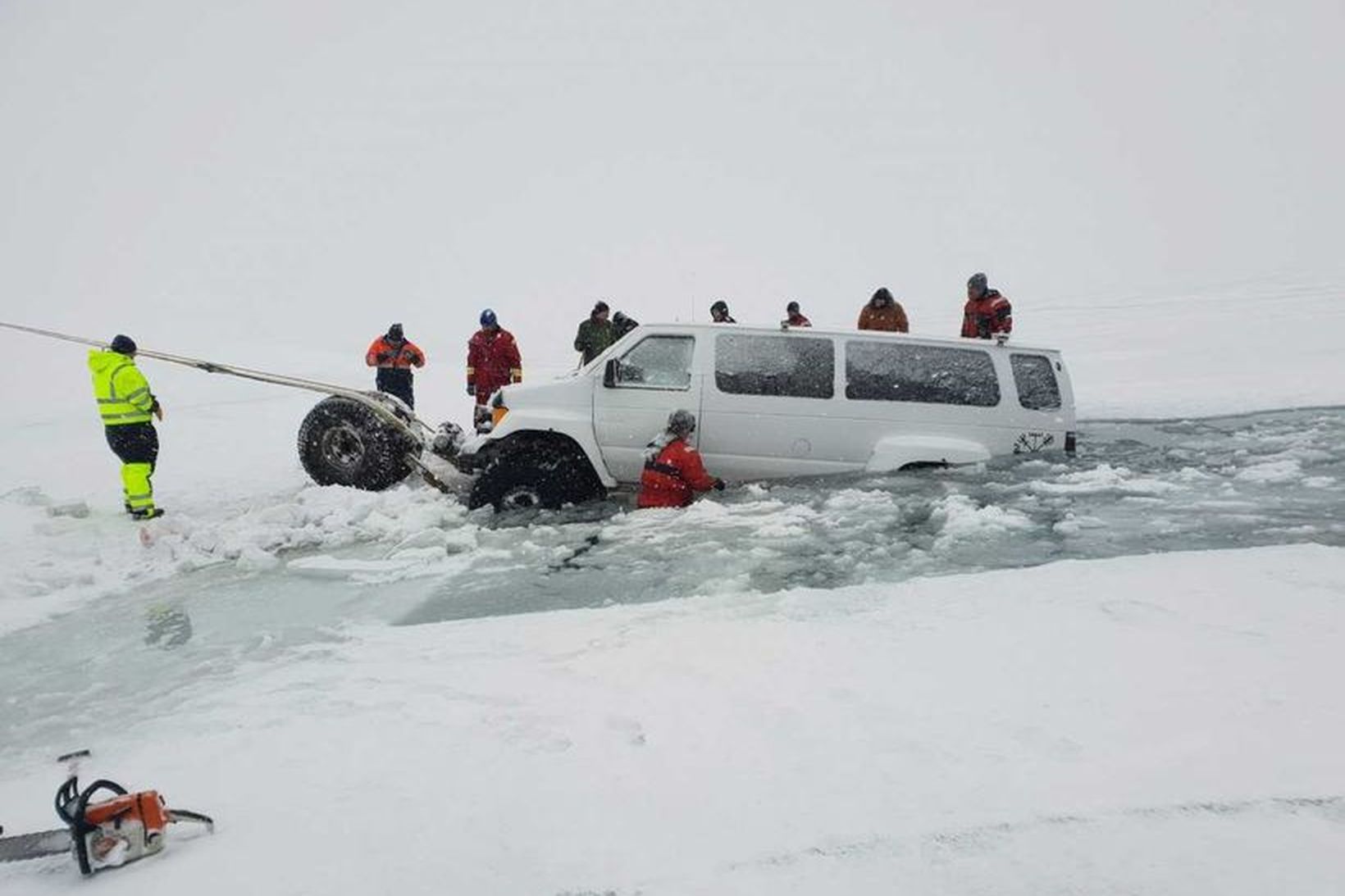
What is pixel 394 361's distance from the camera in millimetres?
11344

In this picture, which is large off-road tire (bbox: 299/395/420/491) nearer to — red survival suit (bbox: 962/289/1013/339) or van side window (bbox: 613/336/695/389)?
van side window (bbox: 613/336/695/389)

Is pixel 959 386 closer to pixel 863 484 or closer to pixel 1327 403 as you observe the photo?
pixel 863 484

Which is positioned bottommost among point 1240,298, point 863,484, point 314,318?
point 863,484

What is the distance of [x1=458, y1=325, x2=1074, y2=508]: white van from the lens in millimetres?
7559

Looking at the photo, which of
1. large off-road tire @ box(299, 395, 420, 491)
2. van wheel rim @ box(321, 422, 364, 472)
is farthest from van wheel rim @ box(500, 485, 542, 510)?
van wheel rim @ box(321, 422, 364, 472)

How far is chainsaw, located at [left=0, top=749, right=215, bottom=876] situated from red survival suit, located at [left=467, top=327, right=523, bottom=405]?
836 cm

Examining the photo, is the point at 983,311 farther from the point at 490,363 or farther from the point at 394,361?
the point at 394,361

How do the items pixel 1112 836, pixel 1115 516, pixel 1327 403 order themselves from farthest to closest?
pixel 1327 403, pixel 1115 516, pixel 1112 836

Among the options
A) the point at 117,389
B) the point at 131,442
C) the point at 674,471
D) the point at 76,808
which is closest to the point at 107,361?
the point at 117,389

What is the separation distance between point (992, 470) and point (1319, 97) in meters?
192

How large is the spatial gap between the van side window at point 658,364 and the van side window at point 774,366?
0.91ft

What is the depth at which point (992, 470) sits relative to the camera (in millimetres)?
7441

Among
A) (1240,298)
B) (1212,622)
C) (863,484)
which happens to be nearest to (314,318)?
(1240,298)

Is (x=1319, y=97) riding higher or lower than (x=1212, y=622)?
higher
